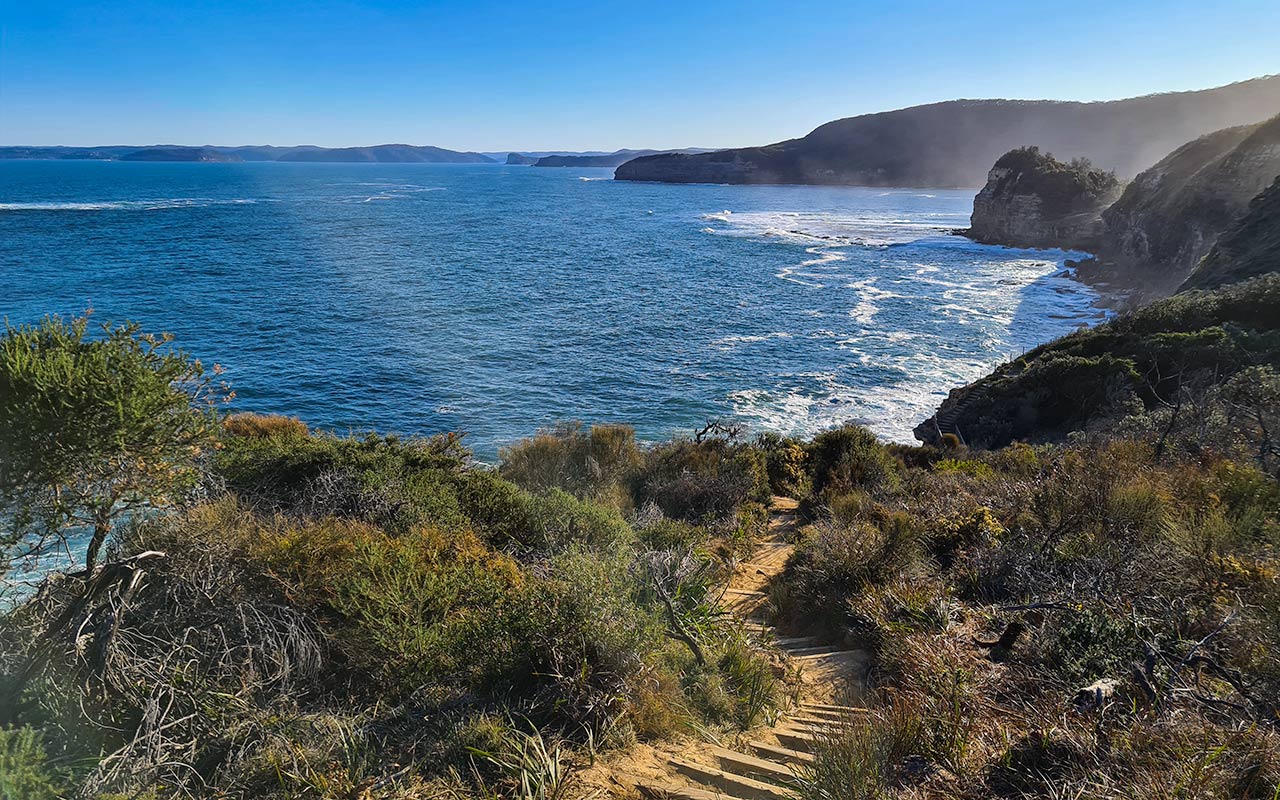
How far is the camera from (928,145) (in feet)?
569

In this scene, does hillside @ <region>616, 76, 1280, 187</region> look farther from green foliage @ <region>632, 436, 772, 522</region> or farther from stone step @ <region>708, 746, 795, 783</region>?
stone step @ <region>708, 746, 795, 783</region>

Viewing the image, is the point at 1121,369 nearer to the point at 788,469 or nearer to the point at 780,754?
the point at 788,469

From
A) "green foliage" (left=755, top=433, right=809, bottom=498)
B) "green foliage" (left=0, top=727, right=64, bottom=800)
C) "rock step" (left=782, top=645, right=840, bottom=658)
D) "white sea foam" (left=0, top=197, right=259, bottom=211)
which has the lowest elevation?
"green foliage" (left=755, top=433, right=809, bottom=498)

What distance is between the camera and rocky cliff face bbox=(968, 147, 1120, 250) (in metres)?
60.9

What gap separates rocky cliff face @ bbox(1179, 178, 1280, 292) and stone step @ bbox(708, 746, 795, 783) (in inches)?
1109

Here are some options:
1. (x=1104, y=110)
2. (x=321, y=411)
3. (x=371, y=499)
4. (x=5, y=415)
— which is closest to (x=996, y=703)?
(x=371, y=499)

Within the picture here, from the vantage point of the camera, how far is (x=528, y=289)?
1641 inches

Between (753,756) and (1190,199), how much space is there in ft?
153

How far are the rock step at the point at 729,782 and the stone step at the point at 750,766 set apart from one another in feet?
0.22

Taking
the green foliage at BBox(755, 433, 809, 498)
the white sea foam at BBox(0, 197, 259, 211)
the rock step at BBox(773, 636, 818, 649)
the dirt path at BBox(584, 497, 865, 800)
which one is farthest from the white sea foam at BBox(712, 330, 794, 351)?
the white sea foam at BBox(0, 197, 259, 211)

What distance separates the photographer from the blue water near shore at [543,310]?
23.2 meters

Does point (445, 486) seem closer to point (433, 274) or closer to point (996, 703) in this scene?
point (996, 703)

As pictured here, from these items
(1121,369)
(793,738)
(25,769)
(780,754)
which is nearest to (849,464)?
(793,738)

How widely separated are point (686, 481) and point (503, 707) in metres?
7.65
